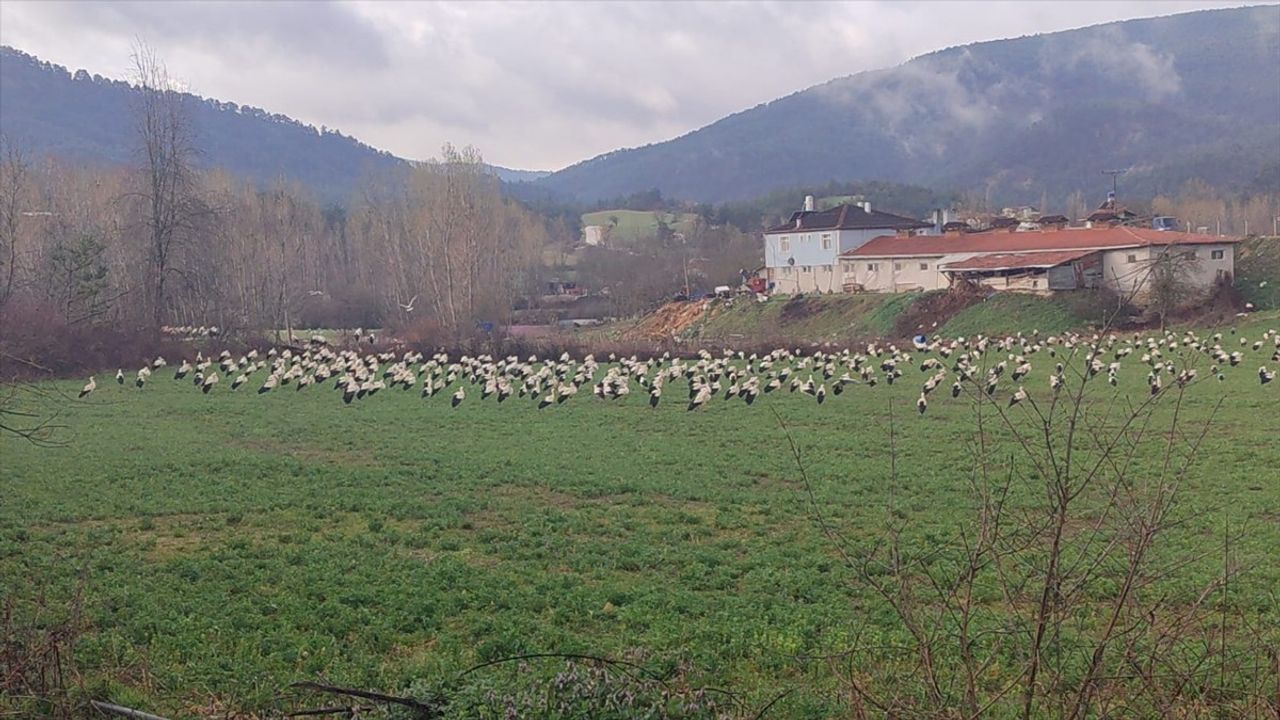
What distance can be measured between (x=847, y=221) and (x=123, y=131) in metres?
116

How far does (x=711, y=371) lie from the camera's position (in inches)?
1282

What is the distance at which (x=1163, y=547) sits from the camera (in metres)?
11.1

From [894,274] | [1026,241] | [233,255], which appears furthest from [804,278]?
[233,255]

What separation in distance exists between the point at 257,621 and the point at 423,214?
52898 mm

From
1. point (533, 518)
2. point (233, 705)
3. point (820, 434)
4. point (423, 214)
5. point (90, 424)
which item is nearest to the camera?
point (233, 705)

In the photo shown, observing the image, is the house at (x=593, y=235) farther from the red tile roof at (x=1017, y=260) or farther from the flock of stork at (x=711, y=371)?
the flock of stork at (x=711, y=371)

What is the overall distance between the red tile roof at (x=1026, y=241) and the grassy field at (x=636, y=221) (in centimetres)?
5112

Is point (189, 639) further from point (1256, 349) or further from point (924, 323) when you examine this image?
point (924, 323)

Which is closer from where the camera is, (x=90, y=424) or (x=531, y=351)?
(x=90, y=424)

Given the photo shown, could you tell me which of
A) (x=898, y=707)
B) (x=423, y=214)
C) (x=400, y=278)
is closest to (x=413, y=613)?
(x=898, y=707)

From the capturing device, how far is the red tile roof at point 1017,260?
1991 inches

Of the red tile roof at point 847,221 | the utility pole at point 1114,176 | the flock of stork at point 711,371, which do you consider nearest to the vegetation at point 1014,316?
the flock of stork at point 711,371

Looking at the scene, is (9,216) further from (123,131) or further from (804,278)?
(123,131)

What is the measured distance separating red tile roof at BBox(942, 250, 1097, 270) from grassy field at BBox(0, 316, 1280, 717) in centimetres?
2968
